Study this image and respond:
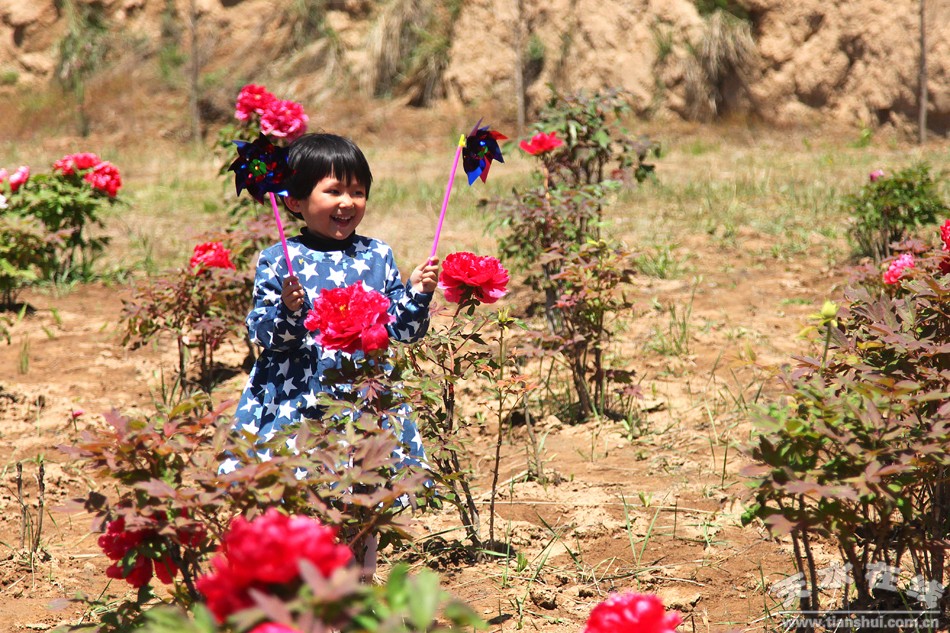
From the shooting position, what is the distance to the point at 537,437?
3.82 m

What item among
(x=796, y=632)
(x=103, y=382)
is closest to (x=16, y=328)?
(x=103, y=382)

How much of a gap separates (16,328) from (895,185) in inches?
193

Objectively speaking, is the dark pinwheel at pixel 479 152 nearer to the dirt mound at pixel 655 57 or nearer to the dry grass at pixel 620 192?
the dry grass at pixel 620 192

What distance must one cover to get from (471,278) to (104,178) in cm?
386

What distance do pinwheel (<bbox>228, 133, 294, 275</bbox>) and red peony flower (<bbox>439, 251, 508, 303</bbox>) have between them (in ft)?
1.36

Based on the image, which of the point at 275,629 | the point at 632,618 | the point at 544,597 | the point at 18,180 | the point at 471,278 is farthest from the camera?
the point at 18,180

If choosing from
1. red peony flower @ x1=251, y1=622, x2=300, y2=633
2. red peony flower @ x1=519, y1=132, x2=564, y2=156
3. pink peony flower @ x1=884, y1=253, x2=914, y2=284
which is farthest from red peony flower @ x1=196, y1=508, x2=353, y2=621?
red peony flower @ x1=519, y1=132, x2=564, y2=156

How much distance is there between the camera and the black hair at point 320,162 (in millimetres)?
2633

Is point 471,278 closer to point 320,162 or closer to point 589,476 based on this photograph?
point 320,162

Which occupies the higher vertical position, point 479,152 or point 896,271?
point 479,152

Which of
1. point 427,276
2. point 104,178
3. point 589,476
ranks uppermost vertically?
point 427,276

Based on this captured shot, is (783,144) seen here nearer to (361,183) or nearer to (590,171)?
(590,171)

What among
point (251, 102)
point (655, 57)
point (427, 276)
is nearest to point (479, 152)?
point (427, 276)

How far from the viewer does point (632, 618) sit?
1.31m
